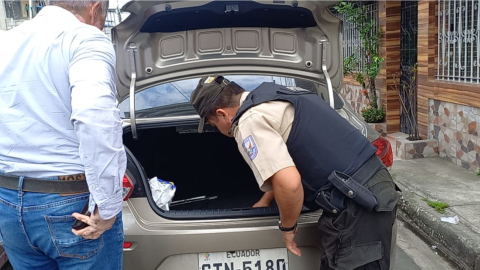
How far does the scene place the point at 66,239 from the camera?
1661 mm

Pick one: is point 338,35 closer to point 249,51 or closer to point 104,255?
point 249,51

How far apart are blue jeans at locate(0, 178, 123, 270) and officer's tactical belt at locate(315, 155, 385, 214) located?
94cm

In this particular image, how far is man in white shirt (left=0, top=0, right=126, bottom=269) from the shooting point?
1.59m

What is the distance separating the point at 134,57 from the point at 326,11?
4.03 ft

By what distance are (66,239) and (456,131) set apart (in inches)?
206

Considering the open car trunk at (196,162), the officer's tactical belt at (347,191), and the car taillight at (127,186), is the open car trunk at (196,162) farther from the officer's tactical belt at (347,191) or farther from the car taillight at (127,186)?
the officer's tactical belt at (347,191)

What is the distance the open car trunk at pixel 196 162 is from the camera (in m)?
3.81

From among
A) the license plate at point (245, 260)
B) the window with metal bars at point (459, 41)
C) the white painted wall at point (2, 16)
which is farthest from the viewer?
the white painted wall at point (2, 16)

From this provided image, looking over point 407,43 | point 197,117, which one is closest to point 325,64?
point 197,117

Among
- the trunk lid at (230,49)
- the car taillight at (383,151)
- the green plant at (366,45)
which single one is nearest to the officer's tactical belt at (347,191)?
the car taillight at (383,151)

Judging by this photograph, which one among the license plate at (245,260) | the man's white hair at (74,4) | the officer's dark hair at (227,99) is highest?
the man's white hair at (74,4)

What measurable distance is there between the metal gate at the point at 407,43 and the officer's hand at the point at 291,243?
525cm

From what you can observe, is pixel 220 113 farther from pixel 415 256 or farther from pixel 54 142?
pixel 415 256

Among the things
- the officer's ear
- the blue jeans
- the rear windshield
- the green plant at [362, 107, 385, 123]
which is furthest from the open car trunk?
the green plant at [362, 107, 385, 123]
